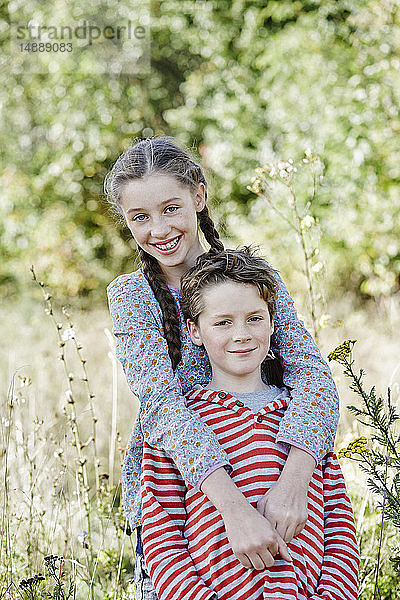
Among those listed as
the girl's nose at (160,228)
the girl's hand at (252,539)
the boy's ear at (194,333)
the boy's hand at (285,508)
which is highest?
the girl's nose at (160,228)

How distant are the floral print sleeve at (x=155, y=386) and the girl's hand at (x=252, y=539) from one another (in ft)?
0.40

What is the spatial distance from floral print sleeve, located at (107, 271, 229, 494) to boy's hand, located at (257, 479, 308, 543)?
123mm

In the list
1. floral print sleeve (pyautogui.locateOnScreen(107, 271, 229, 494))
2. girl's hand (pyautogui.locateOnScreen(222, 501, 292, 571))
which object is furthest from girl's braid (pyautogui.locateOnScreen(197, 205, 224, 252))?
girl's hand (pyautogui.locateOnScreen(222, 501, 292, 571))

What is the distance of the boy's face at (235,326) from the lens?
1896mm

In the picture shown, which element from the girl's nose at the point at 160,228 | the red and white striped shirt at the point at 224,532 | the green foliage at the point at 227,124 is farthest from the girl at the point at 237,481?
the green foliage at the point at 227,124

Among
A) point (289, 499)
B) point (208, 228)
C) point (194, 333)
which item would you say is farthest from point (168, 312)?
point (289, 499)

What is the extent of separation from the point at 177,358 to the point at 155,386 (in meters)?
0.18

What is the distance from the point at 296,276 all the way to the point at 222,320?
4983 mm

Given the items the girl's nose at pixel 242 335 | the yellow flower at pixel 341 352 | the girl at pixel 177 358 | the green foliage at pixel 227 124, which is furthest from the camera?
the green foliage at pixel 227 124

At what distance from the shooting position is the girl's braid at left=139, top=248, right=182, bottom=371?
2010 mm

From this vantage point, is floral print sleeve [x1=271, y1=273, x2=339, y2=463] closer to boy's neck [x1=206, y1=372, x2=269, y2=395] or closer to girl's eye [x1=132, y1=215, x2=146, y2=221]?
boy's neck [x1=206, y1=372, x2=269, y2=395]

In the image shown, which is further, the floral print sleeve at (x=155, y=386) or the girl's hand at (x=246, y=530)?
the floral print sleeve at (x=155, y=386)

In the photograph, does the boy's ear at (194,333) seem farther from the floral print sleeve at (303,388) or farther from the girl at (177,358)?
the floral print sleeve at (303,388)

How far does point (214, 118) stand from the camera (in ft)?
26.8
